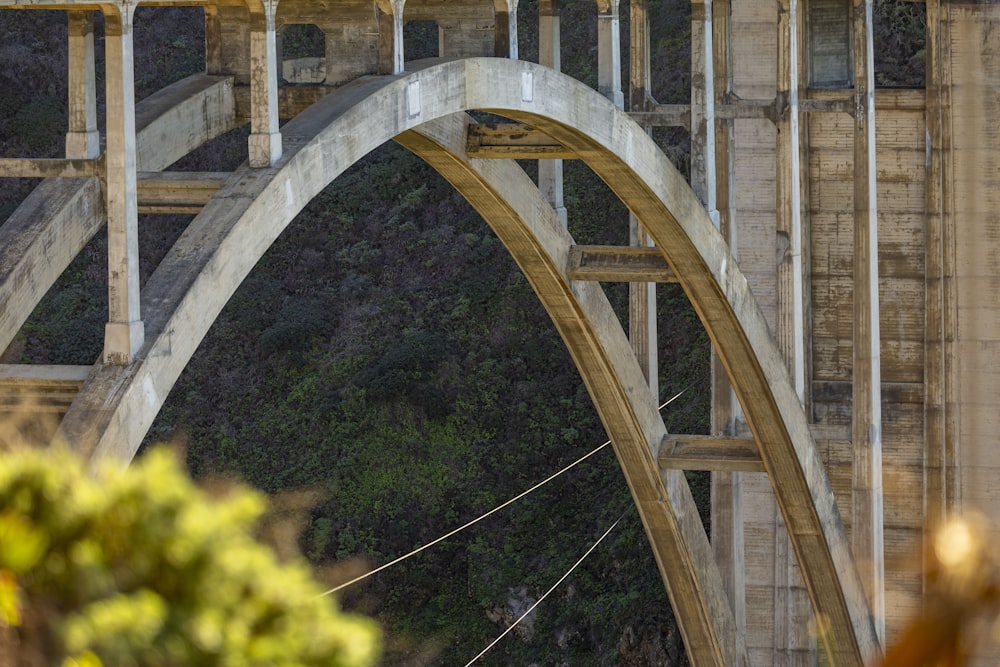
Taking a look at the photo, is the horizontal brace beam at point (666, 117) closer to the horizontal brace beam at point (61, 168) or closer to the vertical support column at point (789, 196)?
the vertical support column at point (789, 196)

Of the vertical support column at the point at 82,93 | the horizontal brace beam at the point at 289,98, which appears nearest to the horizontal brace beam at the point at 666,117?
the horizontal brace beam at the point at 289,98

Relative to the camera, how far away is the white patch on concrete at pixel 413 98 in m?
8.11

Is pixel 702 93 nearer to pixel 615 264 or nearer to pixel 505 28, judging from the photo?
pixel 615 264

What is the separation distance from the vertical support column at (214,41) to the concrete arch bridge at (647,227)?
0.01 meters

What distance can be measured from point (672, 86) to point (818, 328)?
32.1ft

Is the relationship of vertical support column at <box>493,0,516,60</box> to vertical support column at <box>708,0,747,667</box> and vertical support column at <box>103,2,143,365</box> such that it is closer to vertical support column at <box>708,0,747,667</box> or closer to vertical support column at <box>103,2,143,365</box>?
vertical support column at <box>708,0,747,667</box>

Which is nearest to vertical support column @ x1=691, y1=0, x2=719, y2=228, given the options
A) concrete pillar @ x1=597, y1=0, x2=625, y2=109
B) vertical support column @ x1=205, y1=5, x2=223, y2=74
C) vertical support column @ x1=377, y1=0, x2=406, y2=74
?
concrete pillar @ x1=597, y1=0, x2=625, y2=109

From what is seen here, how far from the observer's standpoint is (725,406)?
14406mm

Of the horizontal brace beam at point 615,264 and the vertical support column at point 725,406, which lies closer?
the horizontal brace beam at point 615,264

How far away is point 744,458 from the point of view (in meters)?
13.3

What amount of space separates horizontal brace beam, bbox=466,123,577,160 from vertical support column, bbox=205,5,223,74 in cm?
258

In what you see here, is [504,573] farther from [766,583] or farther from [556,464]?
[766,583]

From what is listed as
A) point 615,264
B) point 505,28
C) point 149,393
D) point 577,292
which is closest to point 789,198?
point 615,264

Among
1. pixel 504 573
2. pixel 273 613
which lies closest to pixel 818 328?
pixel 504 573
